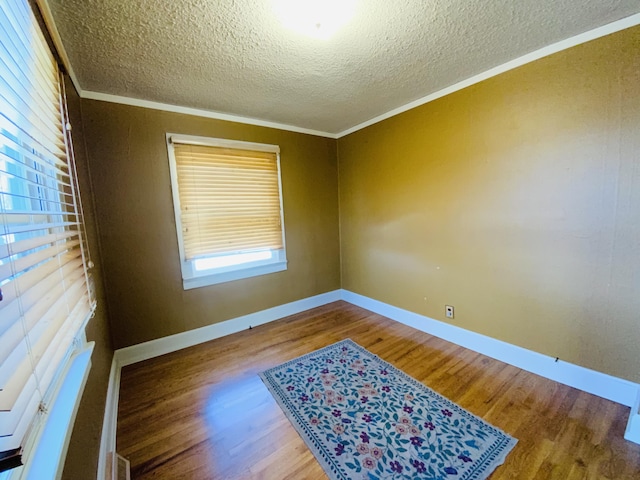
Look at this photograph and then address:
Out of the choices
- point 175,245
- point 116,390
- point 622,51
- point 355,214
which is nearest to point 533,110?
point 622,51

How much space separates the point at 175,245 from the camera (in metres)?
2.46

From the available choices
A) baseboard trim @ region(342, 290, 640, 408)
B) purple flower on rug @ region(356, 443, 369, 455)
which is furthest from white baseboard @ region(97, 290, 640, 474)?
purple flower on rug @ region(356, 443, 369, 455)

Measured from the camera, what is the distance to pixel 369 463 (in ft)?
4.32

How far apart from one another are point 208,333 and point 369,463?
1.95 meters

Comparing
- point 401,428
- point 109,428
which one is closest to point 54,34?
point 109,428

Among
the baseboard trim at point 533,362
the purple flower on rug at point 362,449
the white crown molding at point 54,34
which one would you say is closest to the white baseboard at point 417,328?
the baseboard trim at point 533,362

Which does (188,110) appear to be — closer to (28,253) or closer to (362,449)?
(28,253)

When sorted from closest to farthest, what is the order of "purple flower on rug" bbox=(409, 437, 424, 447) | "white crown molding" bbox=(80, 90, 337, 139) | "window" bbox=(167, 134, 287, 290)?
"purple flower on rug" bbox=(409, 437, 424, 447)
"white crown molding" bbox=(80, 90, 337, 139)
"window" bbox=(167, 134, 287, 290)

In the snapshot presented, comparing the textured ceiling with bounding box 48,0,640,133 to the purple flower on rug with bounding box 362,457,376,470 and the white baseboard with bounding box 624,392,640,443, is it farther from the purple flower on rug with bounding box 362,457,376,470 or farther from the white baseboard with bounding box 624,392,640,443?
the purple flower on rug with bounding box 362,457,376,470

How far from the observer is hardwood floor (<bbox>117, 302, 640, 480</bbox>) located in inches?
51.1

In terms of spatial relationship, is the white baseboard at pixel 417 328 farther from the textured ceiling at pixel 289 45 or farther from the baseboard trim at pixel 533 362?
the textured ceiling at pixel 289 45

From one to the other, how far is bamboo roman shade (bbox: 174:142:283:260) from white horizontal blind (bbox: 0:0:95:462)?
1151 millimetres

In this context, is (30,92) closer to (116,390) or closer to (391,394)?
(116,390)

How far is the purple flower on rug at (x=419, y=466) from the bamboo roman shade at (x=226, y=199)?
226 centimetres
